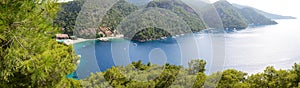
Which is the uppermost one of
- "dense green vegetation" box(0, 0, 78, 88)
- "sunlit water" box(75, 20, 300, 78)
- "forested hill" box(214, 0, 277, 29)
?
"dense green vegetation" box(0, 0, 78, 88)

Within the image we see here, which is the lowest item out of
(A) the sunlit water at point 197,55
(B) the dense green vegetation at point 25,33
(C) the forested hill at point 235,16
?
(A) the sunlit water at point 197,55

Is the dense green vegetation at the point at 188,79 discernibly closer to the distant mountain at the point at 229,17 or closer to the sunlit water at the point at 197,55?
the sunlit water at the point at 197,55

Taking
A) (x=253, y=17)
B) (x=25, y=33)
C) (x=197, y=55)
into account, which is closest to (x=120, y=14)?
A: (x=197, y=55)

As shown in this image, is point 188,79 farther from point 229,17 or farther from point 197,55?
point 229,17

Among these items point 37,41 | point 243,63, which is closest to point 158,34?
point 243,63

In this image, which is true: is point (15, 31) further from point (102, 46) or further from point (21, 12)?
point (102, 46)

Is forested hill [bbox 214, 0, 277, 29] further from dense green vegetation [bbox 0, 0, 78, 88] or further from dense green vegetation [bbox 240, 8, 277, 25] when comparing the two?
dense green vegetation [bbox 0, 0, 78, 88]

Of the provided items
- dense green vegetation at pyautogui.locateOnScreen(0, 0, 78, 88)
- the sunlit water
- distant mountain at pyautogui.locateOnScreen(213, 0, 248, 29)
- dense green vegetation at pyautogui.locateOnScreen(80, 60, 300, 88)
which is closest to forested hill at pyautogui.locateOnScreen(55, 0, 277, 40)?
distant mountain at pyautogui.locateOnScreen(213, 0, 248, 29)

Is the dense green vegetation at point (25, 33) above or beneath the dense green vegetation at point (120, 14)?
above

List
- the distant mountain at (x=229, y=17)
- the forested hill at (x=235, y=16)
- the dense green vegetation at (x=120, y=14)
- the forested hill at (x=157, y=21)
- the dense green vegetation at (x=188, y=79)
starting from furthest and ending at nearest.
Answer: the distant mountain at (x=229, y=17)
the forested hill at (x=235, y=16)
the dense green vegetation at (x=120, y=14)
the forested hill at (x=157, y=21)
the dense green vegetation at (x=188, y=79)

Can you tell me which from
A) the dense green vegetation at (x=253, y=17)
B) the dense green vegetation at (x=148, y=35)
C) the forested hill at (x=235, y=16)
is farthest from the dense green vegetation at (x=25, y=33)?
the dense green vegetation at (x=253, y=17)

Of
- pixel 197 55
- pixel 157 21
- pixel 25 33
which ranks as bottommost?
pixel 197 55

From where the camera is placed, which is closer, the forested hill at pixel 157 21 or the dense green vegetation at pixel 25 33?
the dense green vegetation at pixel 25 33
